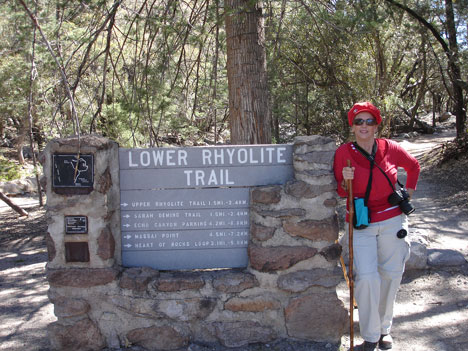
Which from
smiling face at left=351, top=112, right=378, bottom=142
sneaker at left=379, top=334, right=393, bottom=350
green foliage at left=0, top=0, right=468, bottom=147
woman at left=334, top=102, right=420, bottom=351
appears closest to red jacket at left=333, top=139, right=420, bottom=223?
woman at left=334, top=102, right=420, bottom=351

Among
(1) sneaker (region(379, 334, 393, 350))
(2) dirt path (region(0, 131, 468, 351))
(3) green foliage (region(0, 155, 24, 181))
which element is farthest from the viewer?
(3) green foliage (region(0, 155, 24, 181))

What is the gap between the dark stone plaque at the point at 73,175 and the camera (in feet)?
11.0

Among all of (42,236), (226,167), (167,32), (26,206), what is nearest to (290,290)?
(226,167)

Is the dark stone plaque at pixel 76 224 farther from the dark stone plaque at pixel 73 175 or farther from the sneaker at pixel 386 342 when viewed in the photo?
the sneaker at pixel 386 342

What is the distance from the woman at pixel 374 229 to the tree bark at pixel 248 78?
190 cm

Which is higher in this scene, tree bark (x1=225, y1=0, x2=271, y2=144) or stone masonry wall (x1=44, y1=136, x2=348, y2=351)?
tree bark (x1=225, y1=0, x2=271, y2=144)

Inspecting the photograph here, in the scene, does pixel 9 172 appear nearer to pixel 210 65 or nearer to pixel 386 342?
pixel 210 65

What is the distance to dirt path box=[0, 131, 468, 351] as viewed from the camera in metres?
3.69

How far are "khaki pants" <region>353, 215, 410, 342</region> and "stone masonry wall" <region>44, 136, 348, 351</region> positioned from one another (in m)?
0.24

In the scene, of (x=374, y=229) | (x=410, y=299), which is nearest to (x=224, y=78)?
(x=410, y=299)

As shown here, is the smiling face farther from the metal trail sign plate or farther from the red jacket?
the metal trail sign plate

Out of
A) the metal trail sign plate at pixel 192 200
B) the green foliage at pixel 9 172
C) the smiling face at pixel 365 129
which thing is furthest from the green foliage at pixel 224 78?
the green foliage at pixel 9 172

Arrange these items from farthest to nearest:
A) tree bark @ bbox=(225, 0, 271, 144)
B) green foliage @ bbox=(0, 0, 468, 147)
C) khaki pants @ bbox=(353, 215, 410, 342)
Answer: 1. green foliage @ bbox=(0, 0, 468, 147)
2. tree bark @ bbox=(225, 0, 271, 144)
3. khaki pants @ bbox=(353, 215, 410, 342)

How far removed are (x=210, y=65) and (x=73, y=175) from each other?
20.7 feet
